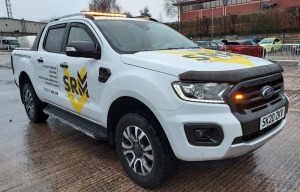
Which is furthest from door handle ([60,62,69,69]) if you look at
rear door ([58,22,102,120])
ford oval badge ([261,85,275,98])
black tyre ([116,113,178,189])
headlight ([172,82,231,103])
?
ford oval badge ([261,85,275,98])

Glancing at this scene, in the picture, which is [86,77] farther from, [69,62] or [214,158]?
[214,158]

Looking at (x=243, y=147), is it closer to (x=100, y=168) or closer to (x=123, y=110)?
(x=123, y=110)

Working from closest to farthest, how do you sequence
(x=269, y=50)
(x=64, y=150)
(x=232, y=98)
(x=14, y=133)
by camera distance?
1. (x=232, y=98)
2. (x=64, y=150)
3. (x=14, y=133)
4. (x=269, y=50)

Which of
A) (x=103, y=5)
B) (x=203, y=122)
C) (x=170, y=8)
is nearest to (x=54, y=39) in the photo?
(x=203, y=122)

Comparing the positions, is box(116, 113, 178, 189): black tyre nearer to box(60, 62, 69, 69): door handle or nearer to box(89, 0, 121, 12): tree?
box(60, 62, 69, 69): door handle

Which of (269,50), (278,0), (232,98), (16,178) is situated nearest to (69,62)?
(16,178)

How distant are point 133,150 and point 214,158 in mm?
930

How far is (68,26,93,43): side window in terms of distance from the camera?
13.0ft

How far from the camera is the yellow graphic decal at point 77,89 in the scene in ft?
12.6

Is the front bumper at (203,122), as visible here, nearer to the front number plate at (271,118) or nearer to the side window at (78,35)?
the front number plate at (271,118)

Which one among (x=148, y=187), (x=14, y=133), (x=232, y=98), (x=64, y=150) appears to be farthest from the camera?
(x=14, y=133)

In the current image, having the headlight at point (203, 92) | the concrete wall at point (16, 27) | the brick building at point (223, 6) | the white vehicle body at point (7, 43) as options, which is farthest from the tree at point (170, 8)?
the headlight at point (203, 92)

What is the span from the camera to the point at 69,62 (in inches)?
162

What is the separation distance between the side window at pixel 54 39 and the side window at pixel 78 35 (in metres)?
0.31
